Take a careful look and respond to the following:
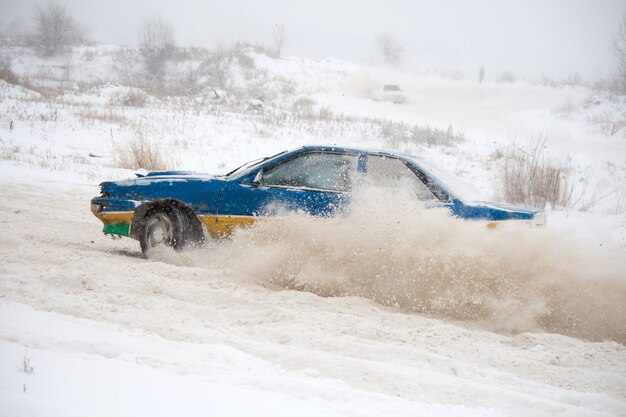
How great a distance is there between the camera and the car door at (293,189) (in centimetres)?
499

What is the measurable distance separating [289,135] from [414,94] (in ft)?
70.4

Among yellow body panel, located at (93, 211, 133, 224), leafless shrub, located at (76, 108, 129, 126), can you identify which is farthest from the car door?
leafless shrub, located at (76, 108, 129, 126)

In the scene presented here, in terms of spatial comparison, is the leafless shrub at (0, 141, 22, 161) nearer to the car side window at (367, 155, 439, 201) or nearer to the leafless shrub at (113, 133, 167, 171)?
the leafless shrub at (113, 133, 167, 171)

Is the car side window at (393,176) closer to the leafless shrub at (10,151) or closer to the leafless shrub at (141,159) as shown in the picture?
the leafless shrub at (141,159)

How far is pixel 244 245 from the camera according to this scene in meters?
5.16

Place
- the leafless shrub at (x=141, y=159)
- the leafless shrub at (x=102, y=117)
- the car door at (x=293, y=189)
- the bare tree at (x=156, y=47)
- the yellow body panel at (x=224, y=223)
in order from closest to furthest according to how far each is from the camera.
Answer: the car door at (x=293, y=189), the yellow body panel at (x=224, y=223), the leafless shrub at (x=141, y=159), the leafless shrub at (x=102, y=117), the bare tree at (x=156, y=47)

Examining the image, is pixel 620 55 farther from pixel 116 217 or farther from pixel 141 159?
pixel 116 217

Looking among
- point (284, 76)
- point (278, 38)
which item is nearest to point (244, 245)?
point (284, 76)

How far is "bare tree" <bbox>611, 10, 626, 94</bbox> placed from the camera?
94.2ft

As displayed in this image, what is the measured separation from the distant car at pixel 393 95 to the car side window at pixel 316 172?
95.3 feet

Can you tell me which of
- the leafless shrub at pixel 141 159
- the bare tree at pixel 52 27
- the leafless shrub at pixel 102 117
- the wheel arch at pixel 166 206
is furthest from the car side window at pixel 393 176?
the bare tree at pixel 52 27

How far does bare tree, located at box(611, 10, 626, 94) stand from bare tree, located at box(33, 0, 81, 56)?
4757 centimetres

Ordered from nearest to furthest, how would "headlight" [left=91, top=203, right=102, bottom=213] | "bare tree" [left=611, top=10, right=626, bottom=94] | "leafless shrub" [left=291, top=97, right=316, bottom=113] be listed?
"headlight" [left=91, top=203, right=102, bottom=213], "leafless shrub" [left=291, top=97, right=316, bottom=113], "bare tree" [left=611, top=10, right=626, bottom=94]

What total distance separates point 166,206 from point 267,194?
3.94 feet
